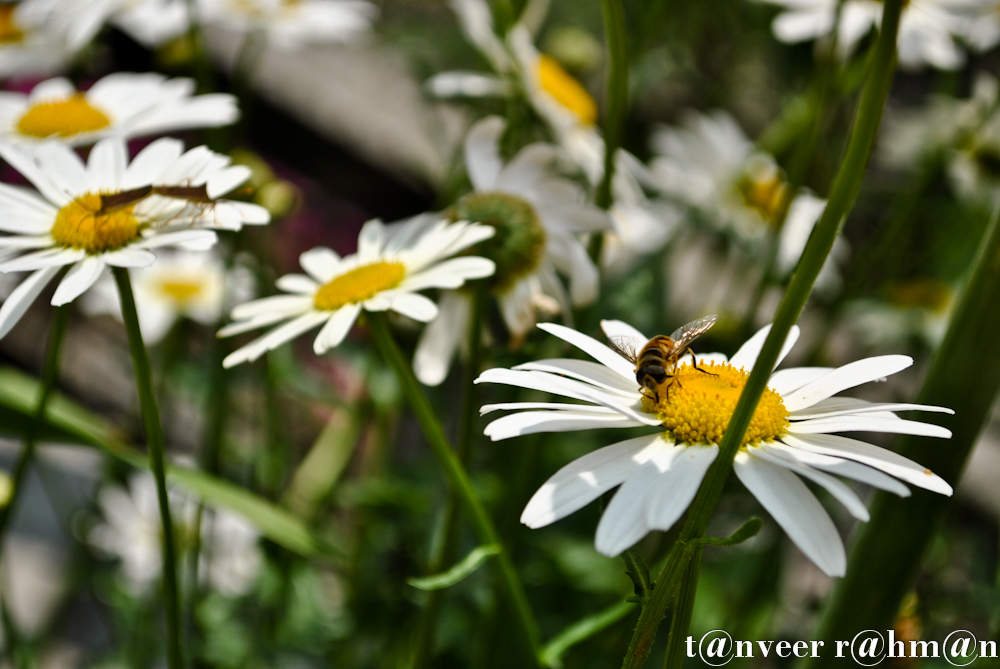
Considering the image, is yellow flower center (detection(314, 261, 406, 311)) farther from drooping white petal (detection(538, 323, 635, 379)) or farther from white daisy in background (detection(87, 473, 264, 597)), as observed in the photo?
white daisy in background (detection(87, 473, 264, 597))

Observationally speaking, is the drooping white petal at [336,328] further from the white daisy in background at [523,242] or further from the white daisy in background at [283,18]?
the white daisy in background at [283,18]

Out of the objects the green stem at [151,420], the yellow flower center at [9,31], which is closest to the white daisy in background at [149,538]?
the yellow flower center at [9,31]

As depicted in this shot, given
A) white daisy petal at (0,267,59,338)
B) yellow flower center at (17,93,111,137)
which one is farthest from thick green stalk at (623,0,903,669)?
yellow flower center at (17,93,111,137)

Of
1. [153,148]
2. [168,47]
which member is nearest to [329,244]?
[168,47]

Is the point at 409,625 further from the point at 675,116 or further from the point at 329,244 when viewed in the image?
the point at 675,116

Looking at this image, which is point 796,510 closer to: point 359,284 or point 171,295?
point 359,284
